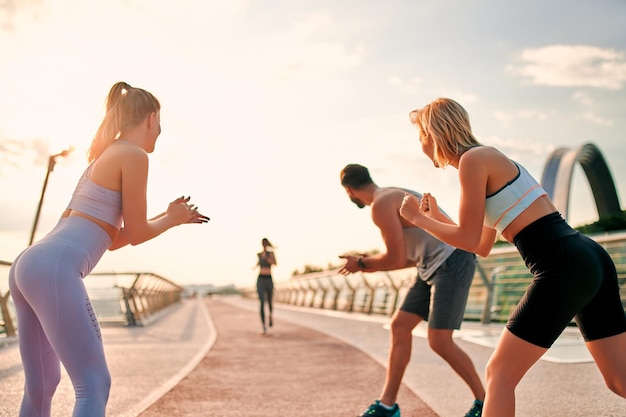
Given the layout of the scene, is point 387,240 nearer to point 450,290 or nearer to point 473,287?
point 450,290

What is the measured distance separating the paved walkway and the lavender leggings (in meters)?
2.71

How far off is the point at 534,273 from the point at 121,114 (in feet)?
6.18

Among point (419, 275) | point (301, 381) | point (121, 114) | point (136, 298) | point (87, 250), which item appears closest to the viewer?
point (87, 250)

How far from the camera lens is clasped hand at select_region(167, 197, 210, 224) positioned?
3.25 metres

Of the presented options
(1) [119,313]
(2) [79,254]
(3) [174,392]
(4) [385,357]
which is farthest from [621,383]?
(1) [119,313]

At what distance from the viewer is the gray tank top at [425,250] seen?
4836 millimetres

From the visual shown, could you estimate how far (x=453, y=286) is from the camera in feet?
15.6

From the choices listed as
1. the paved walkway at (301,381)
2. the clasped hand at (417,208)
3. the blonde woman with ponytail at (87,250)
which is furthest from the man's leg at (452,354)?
the blonde woman with ponytail at (87,250)

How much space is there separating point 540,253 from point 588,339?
434 millimetres

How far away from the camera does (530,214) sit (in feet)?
9.73

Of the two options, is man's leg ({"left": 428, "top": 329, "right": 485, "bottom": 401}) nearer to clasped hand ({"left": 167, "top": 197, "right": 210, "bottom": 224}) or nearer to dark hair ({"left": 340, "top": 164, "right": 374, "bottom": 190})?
dark hair ({"left": 340, "top": 164, "right": 374, "bottom": 190})

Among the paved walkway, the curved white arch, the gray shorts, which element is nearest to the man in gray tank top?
the gray shorts

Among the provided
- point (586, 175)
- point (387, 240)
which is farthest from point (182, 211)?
point (586, 175)

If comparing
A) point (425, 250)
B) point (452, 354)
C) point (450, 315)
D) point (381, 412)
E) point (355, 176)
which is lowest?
point (381, 412)
